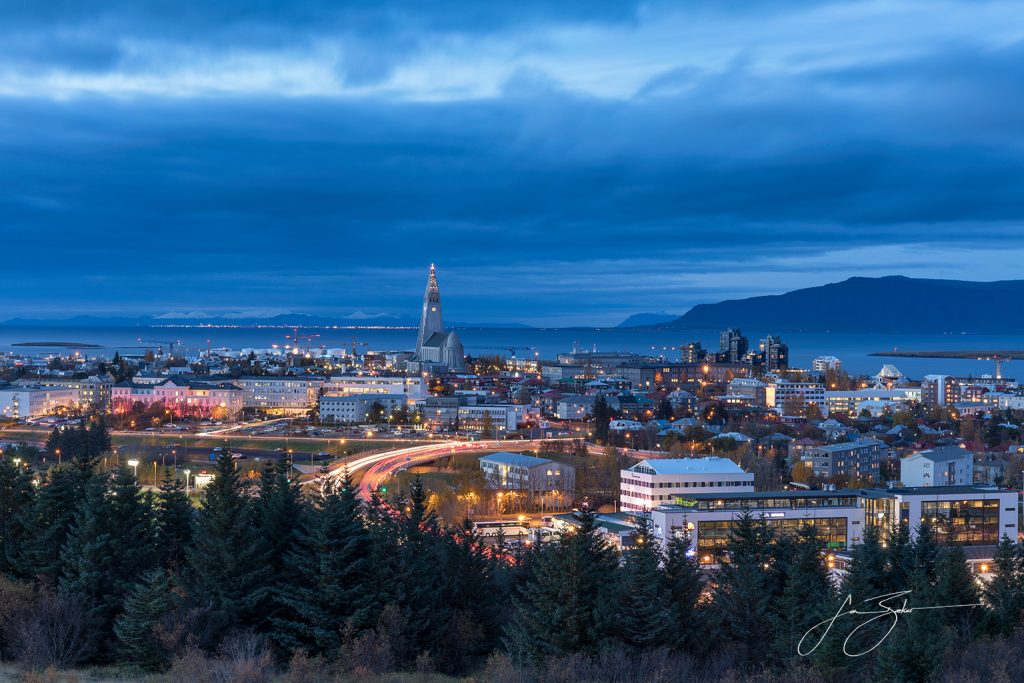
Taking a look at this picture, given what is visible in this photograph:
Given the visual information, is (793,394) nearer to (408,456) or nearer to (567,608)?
(408,456)

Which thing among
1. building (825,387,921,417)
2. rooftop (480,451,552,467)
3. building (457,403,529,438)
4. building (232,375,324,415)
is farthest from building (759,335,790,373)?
rooftop (480,451,552,467)

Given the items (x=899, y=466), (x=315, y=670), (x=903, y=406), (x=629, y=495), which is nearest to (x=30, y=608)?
(x=315, y=670)

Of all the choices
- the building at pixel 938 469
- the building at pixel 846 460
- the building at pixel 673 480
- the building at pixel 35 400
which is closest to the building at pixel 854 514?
the building at pixel 673 480

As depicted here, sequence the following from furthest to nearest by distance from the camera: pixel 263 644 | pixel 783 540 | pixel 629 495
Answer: pixel 629 495 → pixel 783 540 → pixel 263 644

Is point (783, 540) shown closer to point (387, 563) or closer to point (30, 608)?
point (387, 563)

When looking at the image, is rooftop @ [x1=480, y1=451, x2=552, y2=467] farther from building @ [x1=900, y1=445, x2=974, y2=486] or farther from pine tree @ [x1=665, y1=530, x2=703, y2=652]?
pine tree @ [x1=665, y1=530, x2=703, y2=652]

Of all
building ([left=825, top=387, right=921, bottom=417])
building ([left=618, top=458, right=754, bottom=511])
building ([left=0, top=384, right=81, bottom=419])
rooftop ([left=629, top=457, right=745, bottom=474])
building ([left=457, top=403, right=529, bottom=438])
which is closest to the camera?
building ([left=618, top=458, right=754, bottom=511])
